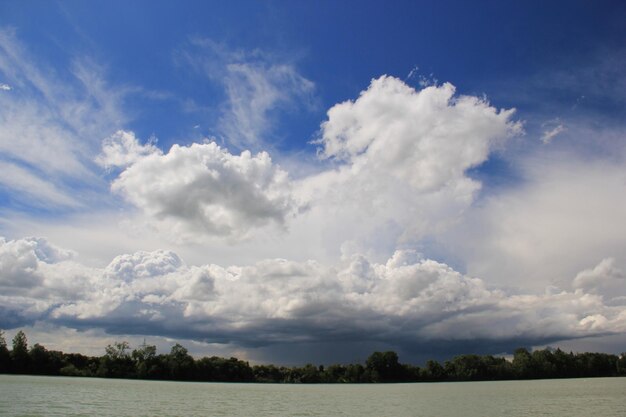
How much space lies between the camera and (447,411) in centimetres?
7850

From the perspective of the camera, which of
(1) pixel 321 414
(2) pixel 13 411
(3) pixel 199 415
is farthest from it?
(1) pixel 321 414

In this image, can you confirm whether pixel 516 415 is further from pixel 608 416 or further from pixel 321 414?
pixel 321 414

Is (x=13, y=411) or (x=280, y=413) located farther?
(x=280, y=413)

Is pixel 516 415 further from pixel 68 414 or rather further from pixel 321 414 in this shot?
pixel 68 414

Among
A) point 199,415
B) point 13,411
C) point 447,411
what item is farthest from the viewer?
point 447,411

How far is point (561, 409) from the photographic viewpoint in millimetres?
78750

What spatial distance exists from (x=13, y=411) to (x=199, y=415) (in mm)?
22950

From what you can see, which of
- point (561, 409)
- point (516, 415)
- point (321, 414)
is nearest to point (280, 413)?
point (321, 414)

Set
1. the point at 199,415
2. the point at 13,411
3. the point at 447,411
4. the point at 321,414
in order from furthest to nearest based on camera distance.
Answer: the point at 447,411 < the point at 321,414 < the point at 199,415 < the point at 13,411

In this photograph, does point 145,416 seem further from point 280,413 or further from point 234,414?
point 280,413

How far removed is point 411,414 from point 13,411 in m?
54.7

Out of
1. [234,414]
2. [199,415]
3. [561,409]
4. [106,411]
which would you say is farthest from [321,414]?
[561,409]

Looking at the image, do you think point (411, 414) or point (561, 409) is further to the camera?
Answer: point (561, 409)

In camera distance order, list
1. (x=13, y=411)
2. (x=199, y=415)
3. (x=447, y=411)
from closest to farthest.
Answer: (x=13, y=411) < (x=199, y=415) < (x=447, y=411)
